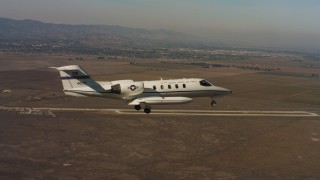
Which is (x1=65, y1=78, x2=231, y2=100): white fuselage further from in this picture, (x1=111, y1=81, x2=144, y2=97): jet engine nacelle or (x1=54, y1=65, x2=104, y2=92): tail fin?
(x1=54, y1=65, x2=104, y2=92): tail fin

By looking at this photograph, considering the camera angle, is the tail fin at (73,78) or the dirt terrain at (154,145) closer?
the dirt terrain at (154,145)

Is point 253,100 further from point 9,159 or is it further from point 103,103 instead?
point 9,159

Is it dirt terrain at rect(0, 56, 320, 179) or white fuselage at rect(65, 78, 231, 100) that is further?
white fuselage at rect(65, 78, 231, 100)

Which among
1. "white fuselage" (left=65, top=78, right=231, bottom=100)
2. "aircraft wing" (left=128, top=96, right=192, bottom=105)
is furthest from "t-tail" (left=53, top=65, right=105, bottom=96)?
"aircraft wing" (left=128, top=96, right=192, bottom=105)

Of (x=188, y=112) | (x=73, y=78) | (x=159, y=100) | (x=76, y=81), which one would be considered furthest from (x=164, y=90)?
(x=188, y=112)

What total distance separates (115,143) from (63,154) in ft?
27.0

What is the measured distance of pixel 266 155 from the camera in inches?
2092

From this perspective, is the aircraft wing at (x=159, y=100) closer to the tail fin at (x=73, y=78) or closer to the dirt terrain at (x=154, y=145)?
the tail fin at (x=73, y=78)

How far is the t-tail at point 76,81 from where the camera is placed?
48494mm

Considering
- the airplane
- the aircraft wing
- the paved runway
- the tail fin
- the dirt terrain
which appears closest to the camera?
the dirt terrain

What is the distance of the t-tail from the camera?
48494mm

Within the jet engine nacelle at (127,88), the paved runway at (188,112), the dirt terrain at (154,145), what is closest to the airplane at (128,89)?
the jet engine nacelle at (127,88)

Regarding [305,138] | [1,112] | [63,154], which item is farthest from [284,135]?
[1,112]

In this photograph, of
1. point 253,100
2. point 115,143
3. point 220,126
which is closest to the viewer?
point 115,143
